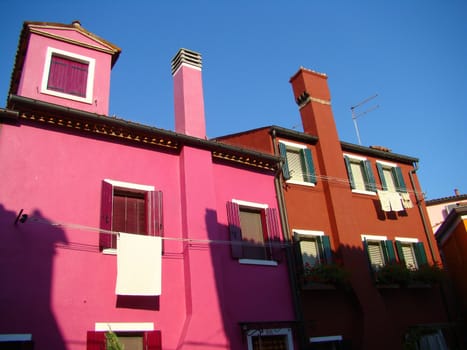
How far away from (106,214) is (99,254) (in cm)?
86

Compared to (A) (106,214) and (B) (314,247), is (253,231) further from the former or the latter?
(A) (106,214)

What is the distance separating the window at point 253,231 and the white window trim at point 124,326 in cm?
278

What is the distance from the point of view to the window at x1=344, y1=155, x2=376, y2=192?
1562 cm

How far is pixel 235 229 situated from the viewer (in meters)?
11.6

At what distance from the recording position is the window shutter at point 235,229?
1130cm

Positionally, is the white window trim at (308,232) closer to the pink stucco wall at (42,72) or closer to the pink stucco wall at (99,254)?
the pink stucco wall at (99,254)

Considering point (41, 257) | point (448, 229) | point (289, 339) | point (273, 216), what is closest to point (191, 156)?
point (273, 216)

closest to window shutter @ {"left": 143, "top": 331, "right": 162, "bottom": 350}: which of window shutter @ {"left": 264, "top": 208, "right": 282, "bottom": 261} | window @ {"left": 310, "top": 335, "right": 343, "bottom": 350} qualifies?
window shutter @ {"left": 264, "top": 208, "right": 282, "bottom": 261}

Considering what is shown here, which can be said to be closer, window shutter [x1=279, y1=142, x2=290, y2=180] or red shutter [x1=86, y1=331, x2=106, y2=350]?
red shutter [x1=86, y1=331, x2=106, y2=350]

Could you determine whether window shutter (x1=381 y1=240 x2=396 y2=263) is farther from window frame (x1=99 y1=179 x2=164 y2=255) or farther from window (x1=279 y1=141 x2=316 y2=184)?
window frame (x1=99 y1=179 x2=164 y2=255)

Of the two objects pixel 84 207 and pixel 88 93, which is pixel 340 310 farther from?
pixel 88 93

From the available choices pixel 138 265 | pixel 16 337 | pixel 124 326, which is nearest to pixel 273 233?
pixel 138 265

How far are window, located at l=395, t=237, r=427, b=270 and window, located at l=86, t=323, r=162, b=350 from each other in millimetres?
9210

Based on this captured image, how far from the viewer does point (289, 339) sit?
11.1 metres
